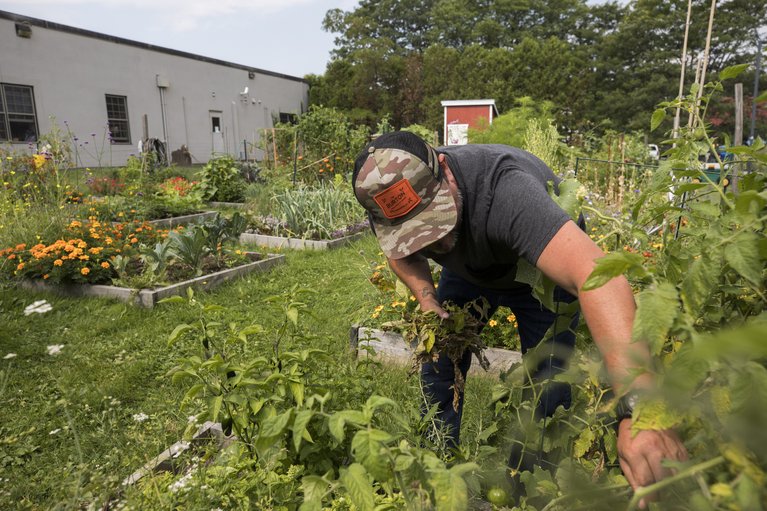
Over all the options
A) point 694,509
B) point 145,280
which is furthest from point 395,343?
point 694,509

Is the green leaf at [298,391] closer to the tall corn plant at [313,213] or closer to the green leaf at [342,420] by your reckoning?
the green leaf at [342,420]

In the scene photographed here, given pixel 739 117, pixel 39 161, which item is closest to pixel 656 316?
pixel 739 117

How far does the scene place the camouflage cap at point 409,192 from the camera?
5.13 ft

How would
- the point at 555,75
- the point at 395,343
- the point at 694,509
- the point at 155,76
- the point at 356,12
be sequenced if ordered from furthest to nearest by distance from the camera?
the point at 356,12 < the point at 555,75 < the point at 155,76 < the point at 395,343 < the point at 694,509

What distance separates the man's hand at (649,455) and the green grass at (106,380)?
2.73ft

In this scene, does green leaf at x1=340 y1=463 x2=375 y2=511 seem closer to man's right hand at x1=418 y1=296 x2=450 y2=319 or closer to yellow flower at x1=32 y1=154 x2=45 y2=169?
man's right hand at x1=418 y1=296 x2=450 y2=319

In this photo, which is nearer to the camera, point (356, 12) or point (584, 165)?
point (584, 165)

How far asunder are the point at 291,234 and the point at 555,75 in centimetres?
2145

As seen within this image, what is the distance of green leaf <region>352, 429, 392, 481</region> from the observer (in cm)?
80

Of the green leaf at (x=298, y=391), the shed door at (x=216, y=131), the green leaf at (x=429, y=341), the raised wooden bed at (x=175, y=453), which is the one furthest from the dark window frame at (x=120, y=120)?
the green leaf at (x=298, y=391)

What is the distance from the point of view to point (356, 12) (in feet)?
128

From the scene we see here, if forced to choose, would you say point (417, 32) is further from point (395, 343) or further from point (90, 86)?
point (395, 343)

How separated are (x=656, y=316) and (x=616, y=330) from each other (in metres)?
0.42

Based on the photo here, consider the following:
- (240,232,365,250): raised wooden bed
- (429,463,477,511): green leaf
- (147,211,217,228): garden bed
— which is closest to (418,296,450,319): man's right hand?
(429,463,477,511): green leaf
